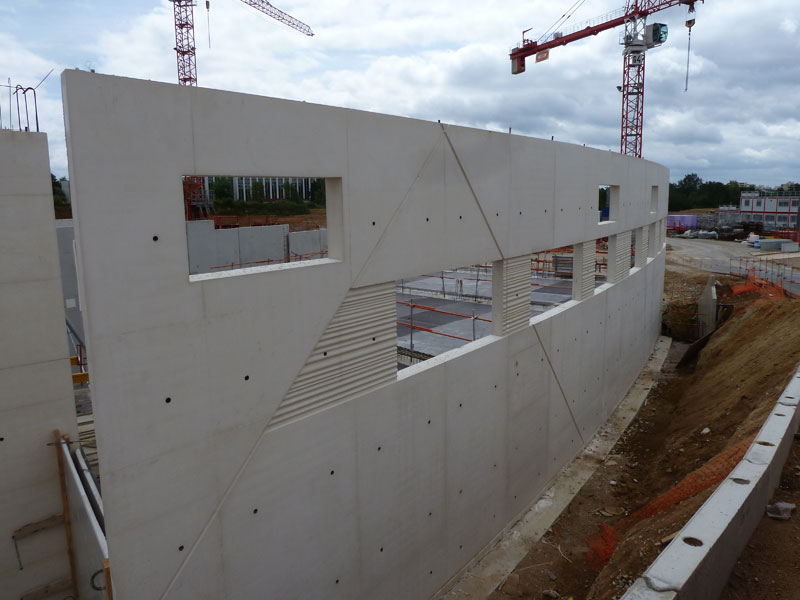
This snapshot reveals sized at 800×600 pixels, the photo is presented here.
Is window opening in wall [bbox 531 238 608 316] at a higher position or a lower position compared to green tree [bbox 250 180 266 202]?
lower

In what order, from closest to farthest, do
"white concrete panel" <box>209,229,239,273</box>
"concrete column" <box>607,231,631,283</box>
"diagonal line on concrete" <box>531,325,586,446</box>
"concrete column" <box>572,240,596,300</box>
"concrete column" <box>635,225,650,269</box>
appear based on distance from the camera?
1. "diagonal line on concrete" <box>531,325,586,446</box>
2. "concrete column" <box>572,240,596,300</box>
3. "concrete column" <box>607,231,631,283</box>
4. "concrete column" <box>635,225,650,269</box>
5. "white concrete panel" <box>209,229,239,273</box>

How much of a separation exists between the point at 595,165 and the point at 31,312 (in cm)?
1004

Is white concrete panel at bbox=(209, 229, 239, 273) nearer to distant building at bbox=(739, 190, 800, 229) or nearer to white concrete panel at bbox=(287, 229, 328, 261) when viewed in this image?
white concrete panel at bbox=(287, 229, 328, 261)

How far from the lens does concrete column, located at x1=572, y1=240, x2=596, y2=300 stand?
36.2ft

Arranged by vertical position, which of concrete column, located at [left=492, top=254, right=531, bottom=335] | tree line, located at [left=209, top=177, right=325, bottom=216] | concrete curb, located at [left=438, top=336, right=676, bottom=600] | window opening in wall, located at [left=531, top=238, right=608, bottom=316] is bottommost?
concrete curb, located at [left=438, top=336, right=676, bottom=600]

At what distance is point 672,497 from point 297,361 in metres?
5.76

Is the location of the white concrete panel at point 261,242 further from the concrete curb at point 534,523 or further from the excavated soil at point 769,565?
the excavated soil at point 769,565

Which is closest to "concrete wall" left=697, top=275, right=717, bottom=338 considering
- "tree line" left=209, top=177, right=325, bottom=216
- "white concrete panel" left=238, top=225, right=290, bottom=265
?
"white concrete panel" left=238, top=225, right=290, bottom=265

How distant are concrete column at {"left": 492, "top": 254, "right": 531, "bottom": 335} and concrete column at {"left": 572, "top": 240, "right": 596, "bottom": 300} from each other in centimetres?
263

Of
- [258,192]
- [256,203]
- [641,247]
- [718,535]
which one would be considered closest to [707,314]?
[641,247]

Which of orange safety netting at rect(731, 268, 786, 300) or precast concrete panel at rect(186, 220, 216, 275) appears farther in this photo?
precast concrete panel at rect(186, 220, 216, 275)

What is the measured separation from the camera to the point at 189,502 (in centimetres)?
451

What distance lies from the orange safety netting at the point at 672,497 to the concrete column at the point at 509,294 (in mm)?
3176

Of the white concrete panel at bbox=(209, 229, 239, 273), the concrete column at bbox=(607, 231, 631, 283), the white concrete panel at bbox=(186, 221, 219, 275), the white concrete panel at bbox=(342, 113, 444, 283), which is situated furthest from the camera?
the white concrete panel at bbox=(209, 229, 239, 273)
